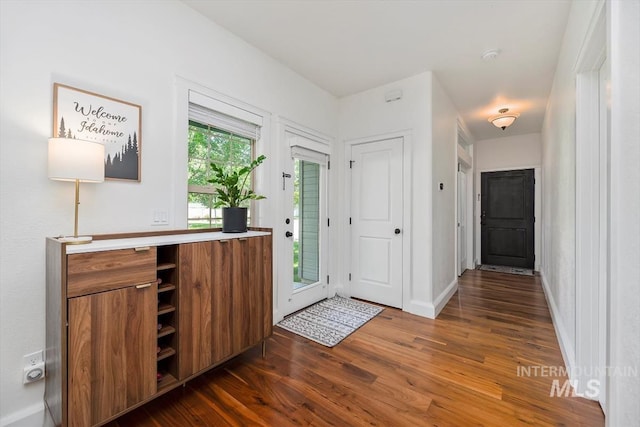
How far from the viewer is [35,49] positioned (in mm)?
1500

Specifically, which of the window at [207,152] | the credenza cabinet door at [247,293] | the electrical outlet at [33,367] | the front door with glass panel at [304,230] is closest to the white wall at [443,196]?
the front door with glass panel at [304,230]

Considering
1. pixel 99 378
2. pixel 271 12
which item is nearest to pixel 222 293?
pixel 99 378

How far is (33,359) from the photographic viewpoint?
1.50m

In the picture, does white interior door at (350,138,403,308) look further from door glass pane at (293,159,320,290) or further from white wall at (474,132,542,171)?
white wall at (474,132,542,171)

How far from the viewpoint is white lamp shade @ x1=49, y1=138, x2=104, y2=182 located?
139 cm

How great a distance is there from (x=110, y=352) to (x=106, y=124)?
53.3 inches

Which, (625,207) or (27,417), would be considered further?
(27,417)

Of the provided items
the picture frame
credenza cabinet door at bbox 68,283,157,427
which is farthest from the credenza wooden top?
the picture frame

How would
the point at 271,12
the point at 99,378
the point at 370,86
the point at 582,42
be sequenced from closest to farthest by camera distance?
the point at 99,378 → the point at 582,42 → the point at 271,12 → the point at 370,86

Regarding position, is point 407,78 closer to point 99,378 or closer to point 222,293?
point 222,293

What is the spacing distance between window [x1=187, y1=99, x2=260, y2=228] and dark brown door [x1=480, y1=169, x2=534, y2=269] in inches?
216

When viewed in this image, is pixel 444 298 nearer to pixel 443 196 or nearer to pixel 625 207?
pixel 443 196

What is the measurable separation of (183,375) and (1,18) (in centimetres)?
216

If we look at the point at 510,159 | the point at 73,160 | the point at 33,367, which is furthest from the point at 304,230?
the point at 510,159
